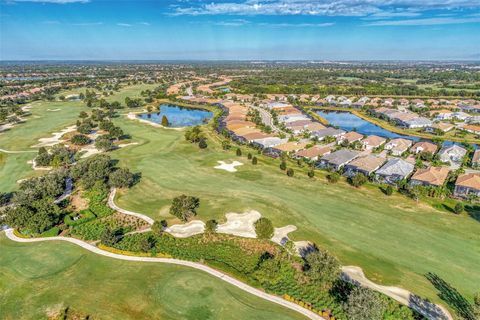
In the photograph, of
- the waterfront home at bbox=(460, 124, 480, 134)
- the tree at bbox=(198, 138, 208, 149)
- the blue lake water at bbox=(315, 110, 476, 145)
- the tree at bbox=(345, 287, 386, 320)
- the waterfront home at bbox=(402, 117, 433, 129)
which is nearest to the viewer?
the tree at bbox=(345, 287, 386, 320)

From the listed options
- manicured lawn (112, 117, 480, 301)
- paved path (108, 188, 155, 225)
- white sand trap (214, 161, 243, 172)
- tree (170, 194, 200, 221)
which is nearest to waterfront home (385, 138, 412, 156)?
manicured lawn (112, 117, 480, 301)

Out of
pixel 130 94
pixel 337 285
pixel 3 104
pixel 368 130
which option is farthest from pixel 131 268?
pixel 130 94

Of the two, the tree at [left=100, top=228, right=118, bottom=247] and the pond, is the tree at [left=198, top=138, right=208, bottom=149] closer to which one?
the pond

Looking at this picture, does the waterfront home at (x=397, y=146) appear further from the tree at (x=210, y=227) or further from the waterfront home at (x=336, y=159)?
the tree at (x=210, y=227)

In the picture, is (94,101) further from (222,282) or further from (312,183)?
(222,282)

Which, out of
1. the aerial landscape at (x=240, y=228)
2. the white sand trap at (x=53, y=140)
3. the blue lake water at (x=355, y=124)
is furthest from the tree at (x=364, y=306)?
the white sand trap at (x=53, y=140)
